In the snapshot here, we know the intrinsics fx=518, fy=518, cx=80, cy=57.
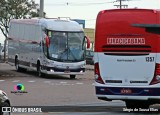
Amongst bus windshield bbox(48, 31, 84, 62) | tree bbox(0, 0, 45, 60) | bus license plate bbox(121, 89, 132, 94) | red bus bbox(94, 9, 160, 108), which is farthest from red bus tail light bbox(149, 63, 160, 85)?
tree bbox(0, 0, 45, 60)

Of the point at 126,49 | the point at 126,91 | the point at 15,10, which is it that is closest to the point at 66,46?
the point at 126,49

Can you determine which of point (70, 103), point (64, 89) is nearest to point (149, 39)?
point (70, 103)

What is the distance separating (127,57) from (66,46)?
18.4m

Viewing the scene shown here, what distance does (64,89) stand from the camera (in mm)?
27562

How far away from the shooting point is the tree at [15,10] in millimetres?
68438

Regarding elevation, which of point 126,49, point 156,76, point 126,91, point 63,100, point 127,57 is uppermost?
point 126,49

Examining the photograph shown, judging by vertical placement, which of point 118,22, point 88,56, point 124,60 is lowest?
point 88,56

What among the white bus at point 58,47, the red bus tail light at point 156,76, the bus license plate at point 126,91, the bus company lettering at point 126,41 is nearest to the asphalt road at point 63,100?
the bus license plate at point 126,91

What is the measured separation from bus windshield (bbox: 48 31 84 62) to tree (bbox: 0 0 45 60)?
3354 cm

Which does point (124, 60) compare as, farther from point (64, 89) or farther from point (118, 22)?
point (64, 89)

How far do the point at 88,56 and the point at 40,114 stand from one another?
47972 millimetres

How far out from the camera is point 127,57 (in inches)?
656

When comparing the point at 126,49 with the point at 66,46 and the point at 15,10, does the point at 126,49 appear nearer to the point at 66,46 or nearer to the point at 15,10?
the point at 66,46

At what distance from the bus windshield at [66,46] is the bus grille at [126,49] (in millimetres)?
17553
